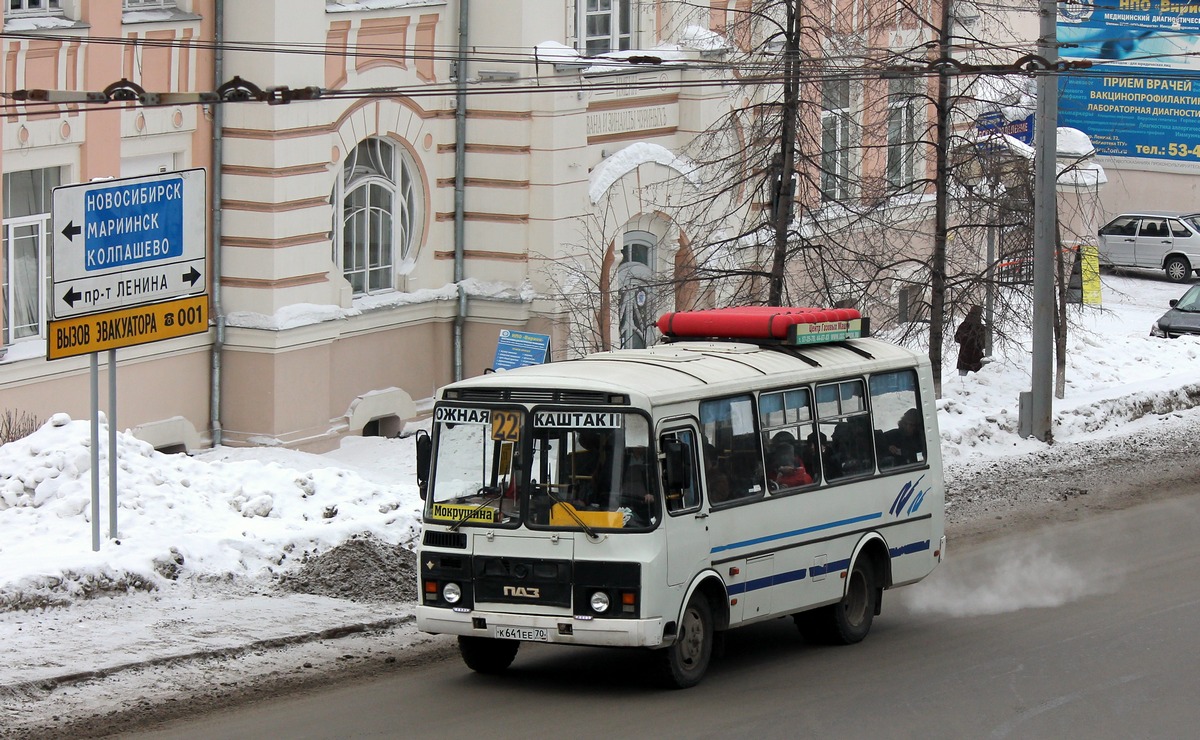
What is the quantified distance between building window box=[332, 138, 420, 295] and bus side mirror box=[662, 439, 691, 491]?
13149mm

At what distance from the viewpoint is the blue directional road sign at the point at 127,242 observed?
14516mm

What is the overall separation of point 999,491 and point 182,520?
33.7ft

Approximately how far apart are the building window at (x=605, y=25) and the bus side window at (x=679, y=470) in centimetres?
1569

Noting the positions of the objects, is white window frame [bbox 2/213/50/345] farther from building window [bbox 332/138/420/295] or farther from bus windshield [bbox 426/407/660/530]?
bus windshield [bbox 426/407/660/530]

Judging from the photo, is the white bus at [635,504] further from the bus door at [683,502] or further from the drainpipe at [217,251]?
the drainpipe at [217,251]

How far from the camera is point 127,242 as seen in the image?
14.9 metres

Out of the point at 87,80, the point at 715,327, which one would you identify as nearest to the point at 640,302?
the point at 87,80

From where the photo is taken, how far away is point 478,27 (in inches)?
1043

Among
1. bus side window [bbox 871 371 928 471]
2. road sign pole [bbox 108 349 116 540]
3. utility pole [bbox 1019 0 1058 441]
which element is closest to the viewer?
road sign pole [bbox 108 349 116 540]

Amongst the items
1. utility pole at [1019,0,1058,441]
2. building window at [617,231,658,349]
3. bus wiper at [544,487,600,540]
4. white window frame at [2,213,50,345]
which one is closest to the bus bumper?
bus wiper at [544,487,600,540]

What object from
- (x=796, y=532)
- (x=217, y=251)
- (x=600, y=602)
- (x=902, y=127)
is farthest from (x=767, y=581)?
(x=902, y=127)

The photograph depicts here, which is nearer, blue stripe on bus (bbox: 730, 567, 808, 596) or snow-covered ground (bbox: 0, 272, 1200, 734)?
snow-covered ground (bbox: 0, 272, 1200, 734)

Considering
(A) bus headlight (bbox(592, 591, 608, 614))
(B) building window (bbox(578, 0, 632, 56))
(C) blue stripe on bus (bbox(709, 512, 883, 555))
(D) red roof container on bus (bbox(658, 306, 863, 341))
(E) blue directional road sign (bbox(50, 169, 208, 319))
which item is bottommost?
(A) bus headlight (bbox(592, 591, 608, 614))

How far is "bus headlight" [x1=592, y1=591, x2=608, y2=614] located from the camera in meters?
12.5
